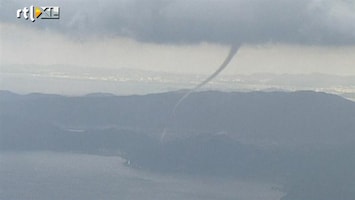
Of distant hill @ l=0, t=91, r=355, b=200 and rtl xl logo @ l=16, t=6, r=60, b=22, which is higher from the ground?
rtl xl logo @ l=16, t=6, r=60, b=22

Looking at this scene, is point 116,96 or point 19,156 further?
point 19,156

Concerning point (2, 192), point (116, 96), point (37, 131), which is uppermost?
point (116, 96)

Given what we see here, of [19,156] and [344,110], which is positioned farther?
[19,156]

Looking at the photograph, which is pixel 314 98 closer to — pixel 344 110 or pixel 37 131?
pixel 344 110

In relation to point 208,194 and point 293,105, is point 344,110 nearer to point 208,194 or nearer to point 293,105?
point 293,105

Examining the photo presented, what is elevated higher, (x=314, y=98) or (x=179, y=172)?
(x=314, y=98)

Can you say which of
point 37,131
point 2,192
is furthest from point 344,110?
point 2,192

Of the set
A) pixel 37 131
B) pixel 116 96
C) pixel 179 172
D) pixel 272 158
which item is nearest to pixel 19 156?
pixel 37 131

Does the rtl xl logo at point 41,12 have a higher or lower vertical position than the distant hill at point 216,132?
higher
